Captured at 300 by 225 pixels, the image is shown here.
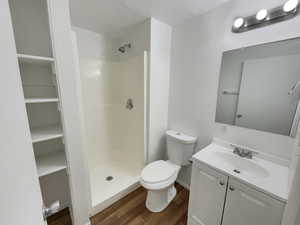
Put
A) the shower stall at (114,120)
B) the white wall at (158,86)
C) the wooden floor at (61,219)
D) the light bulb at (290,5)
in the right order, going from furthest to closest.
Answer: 1. the shower stall at (114,120)
2. the white wall at (158,86)
3. the wooden floor at (61,219)
4. the light bulb at (290,5)

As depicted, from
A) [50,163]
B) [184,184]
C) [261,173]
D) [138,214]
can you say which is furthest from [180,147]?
[50,163]

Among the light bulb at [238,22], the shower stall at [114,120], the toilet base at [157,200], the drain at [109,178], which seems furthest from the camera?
the drain at [109,178]

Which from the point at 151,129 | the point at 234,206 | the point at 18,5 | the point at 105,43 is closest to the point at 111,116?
the point at 151,129

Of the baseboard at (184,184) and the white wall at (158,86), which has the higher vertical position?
the white wall at (158,86)

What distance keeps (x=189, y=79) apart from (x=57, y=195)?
2.08 metres

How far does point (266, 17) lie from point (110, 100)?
210 cm

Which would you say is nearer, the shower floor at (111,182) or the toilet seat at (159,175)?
the toilet seat at (159,175)

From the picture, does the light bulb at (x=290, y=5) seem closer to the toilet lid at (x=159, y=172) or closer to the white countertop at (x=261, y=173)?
the white countertop at (x=261, y=173)

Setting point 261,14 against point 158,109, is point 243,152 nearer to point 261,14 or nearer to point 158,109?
point 158,109

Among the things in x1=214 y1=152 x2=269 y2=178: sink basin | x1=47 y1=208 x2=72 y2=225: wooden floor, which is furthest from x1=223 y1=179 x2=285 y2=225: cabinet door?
x1=47 y1=208 x2=72 y2=225: wooden floor

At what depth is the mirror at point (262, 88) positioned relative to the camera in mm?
1032

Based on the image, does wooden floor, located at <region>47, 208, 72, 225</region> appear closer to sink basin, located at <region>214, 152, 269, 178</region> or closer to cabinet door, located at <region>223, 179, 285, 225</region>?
cabinet door, located at <region>223, 179, 285, 225</region>

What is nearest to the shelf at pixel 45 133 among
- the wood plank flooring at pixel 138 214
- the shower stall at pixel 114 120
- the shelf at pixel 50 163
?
the shelf at pixel 50 163

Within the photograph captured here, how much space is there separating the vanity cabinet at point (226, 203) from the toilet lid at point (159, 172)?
337 millimetres
